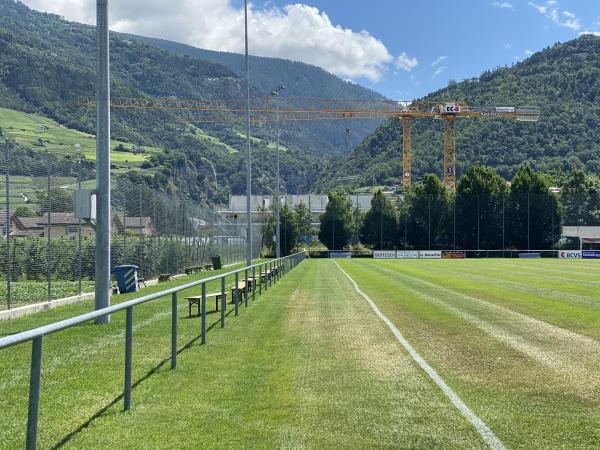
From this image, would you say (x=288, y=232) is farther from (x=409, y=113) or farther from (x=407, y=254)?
(x=409, y=113)

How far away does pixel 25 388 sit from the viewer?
451 cm

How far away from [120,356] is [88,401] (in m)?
0.56

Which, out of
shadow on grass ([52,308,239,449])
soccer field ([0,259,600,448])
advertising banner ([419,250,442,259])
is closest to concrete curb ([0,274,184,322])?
soccer field ([0,259,600,448])

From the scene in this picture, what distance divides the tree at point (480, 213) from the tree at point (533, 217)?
1.57 meters

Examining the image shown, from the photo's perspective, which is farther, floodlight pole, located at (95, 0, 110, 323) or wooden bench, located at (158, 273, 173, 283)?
wooden bench, located at (158, 273, 173, 283)

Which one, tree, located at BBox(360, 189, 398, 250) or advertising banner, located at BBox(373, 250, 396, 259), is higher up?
tree, located at BBox(360, 189, 398, 250)

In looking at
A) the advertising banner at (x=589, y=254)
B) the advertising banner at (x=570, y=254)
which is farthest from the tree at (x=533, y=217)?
the advertising banner at (x=589, y=254)

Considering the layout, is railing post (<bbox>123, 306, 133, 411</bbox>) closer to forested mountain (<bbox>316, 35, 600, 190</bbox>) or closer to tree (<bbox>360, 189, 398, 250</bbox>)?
tree (<bbox>360, 189, 398, 250</bbox>)

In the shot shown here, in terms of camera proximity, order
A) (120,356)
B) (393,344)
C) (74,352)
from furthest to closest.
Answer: (393,344) < (120,356) < (74,352)

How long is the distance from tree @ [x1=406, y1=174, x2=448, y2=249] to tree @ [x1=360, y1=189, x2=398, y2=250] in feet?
7.64

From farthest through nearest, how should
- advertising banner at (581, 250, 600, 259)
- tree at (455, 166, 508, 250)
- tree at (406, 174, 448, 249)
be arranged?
tree at (406, 174, 448, 249) → tree at (455, 166, 508, 250) → advertising banner at (581, 250, 600, 259)

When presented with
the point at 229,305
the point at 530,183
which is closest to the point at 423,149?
the point at 530,183

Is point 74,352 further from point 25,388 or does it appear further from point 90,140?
point 90,140

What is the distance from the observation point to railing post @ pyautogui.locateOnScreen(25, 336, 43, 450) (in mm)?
4418
